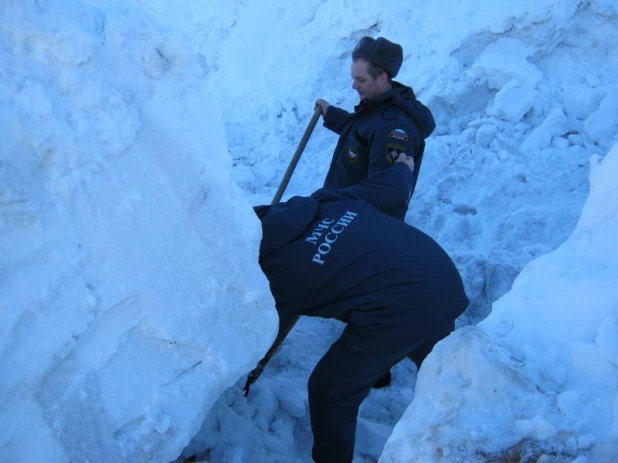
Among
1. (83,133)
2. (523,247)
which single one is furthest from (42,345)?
(523,247)

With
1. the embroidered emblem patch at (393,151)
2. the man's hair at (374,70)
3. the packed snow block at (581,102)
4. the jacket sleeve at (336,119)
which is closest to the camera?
the embroidered emblem patch at (393,151)

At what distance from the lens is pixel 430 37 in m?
4.66

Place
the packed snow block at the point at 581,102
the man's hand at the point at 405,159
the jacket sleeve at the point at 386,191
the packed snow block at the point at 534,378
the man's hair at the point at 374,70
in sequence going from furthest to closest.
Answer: the packed snow block at the point at 581,102 → the man's hair at the point at 374,70 → the man's hand at the point at 405,159 → the jacket sleeve at the point at 386,191 → the packed snow block at the point at 534,378

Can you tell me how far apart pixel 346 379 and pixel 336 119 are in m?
2.05

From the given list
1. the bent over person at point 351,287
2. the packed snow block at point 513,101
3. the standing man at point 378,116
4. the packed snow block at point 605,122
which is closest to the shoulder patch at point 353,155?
the standing man at point 378,116

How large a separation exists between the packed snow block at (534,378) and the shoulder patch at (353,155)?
1687 millimetres

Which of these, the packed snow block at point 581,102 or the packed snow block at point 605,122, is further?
the packed snow block at point 581,102

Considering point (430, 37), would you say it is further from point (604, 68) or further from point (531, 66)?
point (604, 68)

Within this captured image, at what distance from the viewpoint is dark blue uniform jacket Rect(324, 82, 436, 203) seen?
3010 millimetres

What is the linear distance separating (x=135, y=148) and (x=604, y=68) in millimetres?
3821

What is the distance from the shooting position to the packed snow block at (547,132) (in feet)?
13.0

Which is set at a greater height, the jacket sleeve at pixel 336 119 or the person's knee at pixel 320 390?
the jacket sleeve at pixel 336 119

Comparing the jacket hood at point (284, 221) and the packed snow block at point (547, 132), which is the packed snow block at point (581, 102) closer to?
the packed snow block at point (547, 132)

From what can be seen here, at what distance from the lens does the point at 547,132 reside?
3.99m
